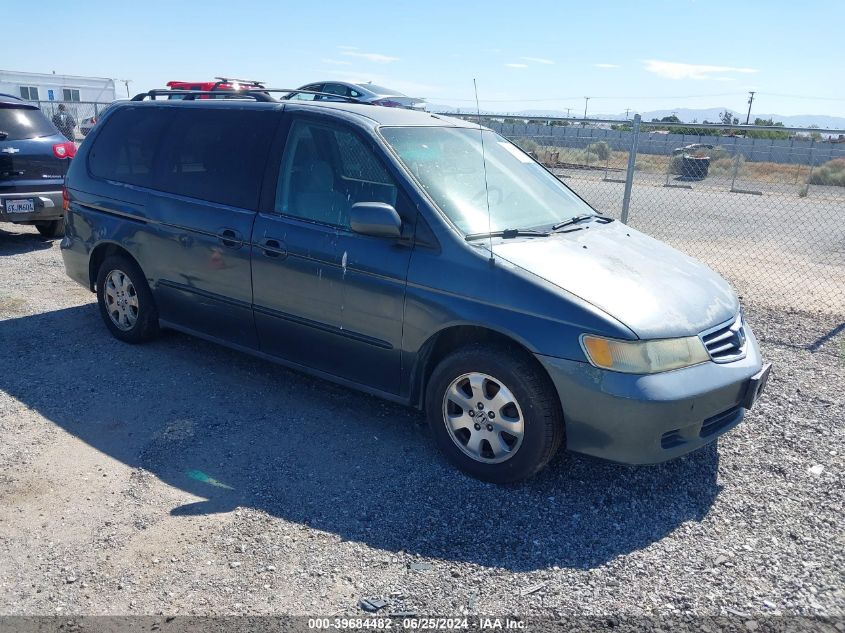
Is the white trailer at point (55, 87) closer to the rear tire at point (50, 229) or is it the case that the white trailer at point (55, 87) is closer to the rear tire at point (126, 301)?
the rear tire at point (50, 229)

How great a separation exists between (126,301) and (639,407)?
415 cm

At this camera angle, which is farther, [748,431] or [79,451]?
[748,431]

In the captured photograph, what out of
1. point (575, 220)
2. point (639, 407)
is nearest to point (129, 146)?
point (575, 220)

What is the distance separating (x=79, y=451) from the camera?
13.2 feet

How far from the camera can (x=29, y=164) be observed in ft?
28.5

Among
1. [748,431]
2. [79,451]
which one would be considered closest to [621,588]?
[748,431]

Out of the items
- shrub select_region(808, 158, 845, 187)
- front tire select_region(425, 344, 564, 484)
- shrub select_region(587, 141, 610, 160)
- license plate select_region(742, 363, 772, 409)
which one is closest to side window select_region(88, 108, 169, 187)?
front tire select_region(425, 344, 564, 484)

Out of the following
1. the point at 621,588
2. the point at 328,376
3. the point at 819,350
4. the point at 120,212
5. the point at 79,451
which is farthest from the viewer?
the point at 819,350

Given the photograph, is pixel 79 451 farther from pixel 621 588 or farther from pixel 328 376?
pixel 621 588

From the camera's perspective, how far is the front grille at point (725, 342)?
11.9 feet

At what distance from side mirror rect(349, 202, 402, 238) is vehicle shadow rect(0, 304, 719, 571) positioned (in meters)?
1.30

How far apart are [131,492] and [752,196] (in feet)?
69.3

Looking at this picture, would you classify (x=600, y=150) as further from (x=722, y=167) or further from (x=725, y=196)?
(x=722, y=167)

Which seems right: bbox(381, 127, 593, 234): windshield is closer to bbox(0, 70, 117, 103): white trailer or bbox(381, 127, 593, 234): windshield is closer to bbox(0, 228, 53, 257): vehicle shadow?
bbox(0, 228, 53, 257): vehicle shadow
